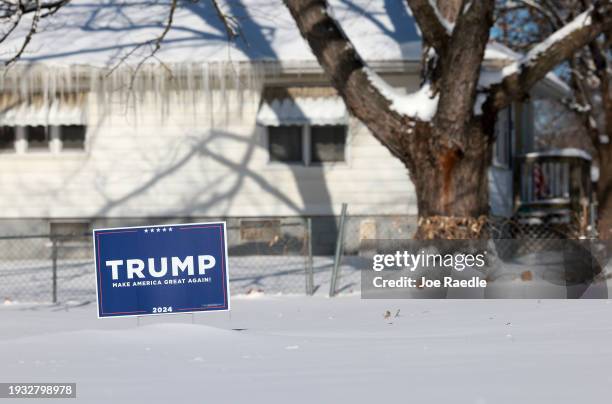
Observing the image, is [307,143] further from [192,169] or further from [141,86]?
[141,86]

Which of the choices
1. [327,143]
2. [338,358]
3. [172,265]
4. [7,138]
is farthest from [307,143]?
[338,358]

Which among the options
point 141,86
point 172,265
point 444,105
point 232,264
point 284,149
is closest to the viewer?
point 172,265

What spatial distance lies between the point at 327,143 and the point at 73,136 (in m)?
4.79

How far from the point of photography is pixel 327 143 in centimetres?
1891

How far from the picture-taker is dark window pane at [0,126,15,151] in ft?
63.3

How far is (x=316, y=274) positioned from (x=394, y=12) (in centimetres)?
606

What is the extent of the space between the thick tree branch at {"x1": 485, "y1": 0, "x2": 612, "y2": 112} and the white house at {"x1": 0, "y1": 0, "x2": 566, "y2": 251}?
5.12m

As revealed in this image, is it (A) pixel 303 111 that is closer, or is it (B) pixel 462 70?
(B) pixel 462 70

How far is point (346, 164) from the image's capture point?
18.7 meters

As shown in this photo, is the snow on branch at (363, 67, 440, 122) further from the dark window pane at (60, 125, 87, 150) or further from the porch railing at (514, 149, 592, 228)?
the porch railing at (514, 149, 592, 228)

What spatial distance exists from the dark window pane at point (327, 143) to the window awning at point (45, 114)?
4.24m

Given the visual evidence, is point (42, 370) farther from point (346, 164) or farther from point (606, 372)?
point (346, 164)

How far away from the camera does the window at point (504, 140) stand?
2047 centimetres

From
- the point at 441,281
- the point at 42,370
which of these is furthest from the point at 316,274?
the point at 42,370
